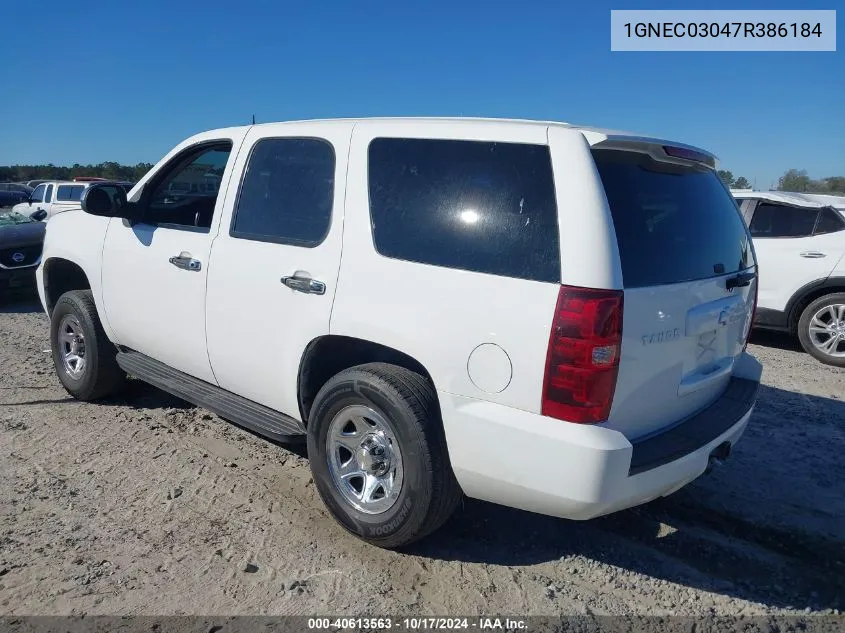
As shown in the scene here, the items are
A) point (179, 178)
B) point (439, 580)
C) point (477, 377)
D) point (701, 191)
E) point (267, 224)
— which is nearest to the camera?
point (477, 377)

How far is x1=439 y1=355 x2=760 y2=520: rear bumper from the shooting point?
2.48m

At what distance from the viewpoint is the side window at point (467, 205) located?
2611mm

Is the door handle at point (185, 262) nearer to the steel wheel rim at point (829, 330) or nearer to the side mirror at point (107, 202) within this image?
the side mirror at point (107, 202)

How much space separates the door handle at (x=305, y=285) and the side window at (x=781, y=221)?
6.31m

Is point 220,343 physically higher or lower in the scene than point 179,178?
lower

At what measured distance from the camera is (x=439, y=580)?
2.95m

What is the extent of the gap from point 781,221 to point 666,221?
5.72 metres

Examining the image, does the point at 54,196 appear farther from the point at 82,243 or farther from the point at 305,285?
the point at 305,285

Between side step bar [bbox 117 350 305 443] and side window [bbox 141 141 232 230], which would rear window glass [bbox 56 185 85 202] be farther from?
side step bar [bbox 117 350 305 443]

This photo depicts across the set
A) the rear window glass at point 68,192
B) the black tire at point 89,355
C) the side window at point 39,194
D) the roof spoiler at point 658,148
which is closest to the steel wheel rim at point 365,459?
the roof spoiler at point 658,148

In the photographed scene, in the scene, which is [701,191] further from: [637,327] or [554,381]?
[554,381]

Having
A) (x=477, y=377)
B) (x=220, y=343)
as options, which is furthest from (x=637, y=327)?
(x=220, y=343)

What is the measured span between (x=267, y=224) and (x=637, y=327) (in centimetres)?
206

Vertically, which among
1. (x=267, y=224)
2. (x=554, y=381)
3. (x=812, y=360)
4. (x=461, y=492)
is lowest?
(x=812, y=360)
